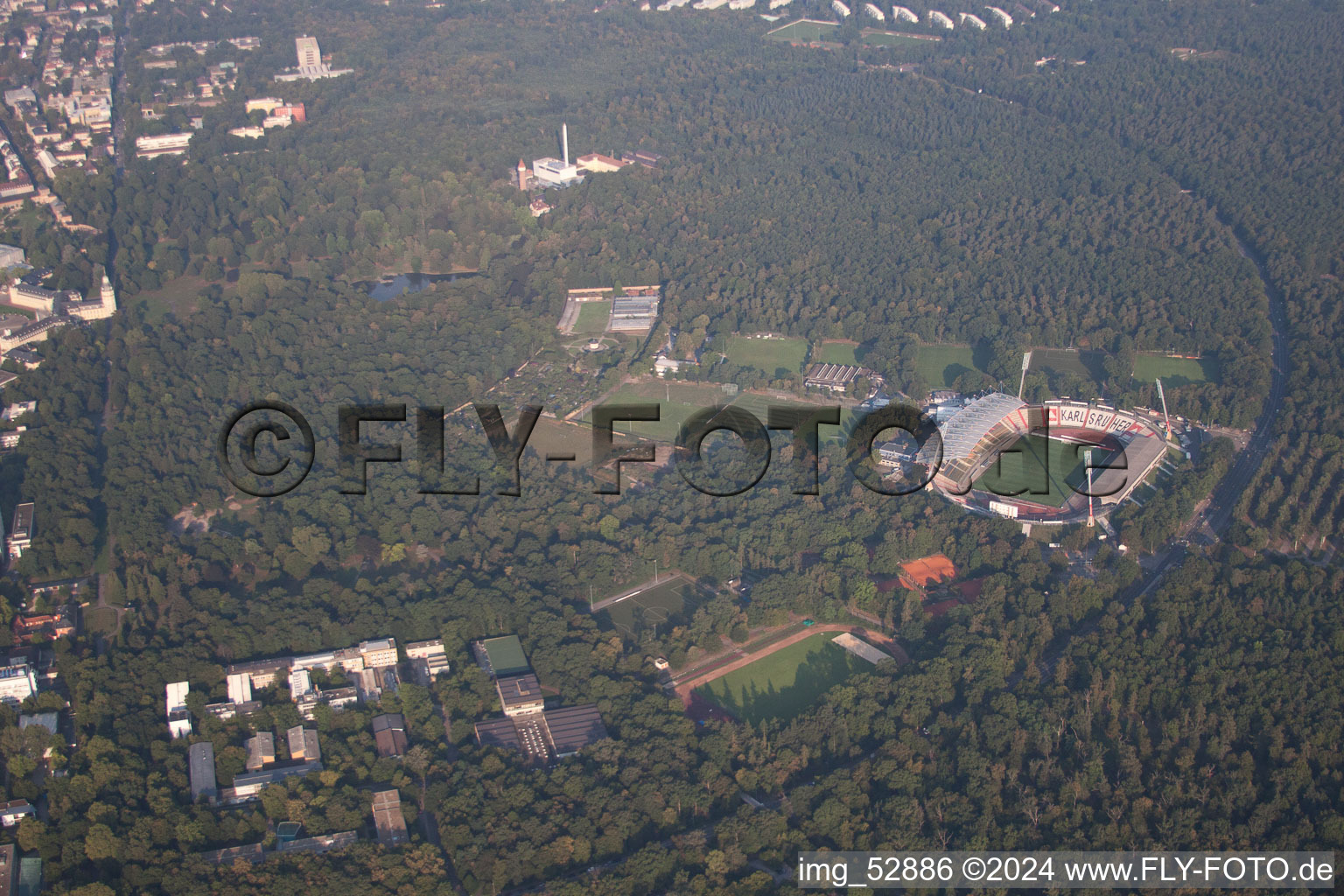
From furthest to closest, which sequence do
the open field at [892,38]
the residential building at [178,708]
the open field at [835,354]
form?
the open field at [892,38], the open field at [835,354], the residential building at [178,708]

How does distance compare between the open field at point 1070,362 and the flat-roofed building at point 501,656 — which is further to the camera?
the open field at point 1070,362

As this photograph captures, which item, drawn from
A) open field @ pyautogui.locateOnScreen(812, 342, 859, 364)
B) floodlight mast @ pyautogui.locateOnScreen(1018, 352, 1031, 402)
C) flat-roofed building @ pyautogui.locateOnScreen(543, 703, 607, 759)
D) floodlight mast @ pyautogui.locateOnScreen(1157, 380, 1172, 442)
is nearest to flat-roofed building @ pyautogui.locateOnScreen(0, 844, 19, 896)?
flat-roofed building @ pyautogui.locateOnScreen(543, 703, 607, 759)

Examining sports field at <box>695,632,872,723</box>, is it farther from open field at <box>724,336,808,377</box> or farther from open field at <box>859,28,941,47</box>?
open field at <box>859,28,941,47</box>

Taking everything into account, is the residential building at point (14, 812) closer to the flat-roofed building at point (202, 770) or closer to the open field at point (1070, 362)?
the flat-roofed building at point (202, 770)

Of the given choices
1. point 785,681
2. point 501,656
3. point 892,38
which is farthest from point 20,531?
point 892,38

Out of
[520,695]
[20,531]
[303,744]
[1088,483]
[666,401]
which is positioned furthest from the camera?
[666,401]

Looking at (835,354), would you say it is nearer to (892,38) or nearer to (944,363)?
(944,363)

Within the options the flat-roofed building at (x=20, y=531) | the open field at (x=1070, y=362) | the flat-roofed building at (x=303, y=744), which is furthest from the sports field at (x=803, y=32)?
the flat-roofed building at (x=303, y=744)
